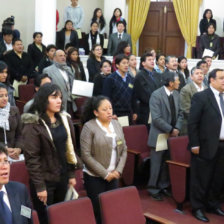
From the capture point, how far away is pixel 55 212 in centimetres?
255

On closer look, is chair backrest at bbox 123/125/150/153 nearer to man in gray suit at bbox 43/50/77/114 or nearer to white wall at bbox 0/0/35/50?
man in gray suit at bbox 43/50/77/114

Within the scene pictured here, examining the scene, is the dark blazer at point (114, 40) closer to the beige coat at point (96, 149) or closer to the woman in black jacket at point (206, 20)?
the woman in black jacket at point (206, 20)

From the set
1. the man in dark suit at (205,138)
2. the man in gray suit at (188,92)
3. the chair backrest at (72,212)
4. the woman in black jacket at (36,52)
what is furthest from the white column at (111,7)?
the chair backrest at (72,212)

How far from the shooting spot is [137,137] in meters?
4.66

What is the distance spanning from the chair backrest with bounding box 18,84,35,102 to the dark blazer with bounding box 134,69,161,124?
5.73ft

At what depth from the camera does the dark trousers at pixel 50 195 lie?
2863 mm

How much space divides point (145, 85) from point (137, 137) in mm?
611

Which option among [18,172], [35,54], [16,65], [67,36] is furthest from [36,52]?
[18,172]

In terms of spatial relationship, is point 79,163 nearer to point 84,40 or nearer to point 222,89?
point 222,89

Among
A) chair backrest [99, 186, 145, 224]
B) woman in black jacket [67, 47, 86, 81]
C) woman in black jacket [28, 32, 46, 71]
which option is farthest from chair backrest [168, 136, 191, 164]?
woman in black jacket [28, 32, 46, 71]

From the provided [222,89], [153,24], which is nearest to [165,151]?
[222,89]

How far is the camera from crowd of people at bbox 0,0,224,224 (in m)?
2.85

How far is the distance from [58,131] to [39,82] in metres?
1.07

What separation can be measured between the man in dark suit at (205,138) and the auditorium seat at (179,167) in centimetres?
9
